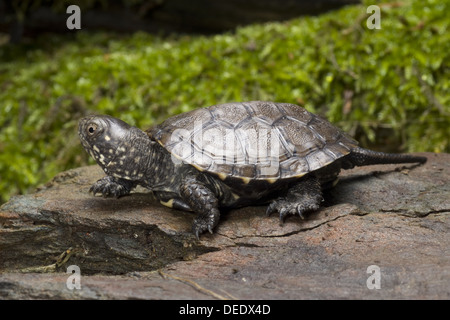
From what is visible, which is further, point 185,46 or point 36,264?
point 185,46

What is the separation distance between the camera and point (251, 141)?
3838 millimetres

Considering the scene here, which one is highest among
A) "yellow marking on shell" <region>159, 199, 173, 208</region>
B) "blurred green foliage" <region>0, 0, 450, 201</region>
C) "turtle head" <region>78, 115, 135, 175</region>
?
"blurred green foliage" <region>0, 0, 450, 201</region>

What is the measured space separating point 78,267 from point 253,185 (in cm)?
158

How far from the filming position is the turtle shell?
3732 millimetres

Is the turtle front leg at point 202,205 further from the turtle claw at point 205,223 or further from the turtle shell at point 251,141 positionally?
the turtle shell at point 251,141

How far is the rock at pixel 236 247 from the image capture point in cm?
278

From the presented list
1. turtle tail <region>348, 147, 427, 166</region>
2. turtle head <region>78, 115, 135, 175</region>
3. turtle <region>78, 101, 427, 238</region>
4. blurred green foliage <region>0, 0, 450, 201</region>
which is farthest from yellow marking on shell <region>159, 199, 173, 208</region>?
blurred green foliage <region>0, 0, 450, 201</region>

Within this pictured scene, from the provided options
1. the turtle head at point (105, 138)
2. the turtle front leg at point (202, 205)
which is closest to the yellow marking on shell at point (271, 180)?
the turtle front leg at point (202, 205)

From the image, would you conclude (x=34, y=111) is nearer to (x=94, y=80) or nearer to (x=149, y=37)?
(x=94, y=80)

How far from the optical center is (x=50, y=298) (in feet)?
8.80

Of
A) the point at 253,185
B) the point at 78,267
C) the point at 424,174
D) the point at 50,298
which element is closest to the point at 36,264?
the point at 78,267

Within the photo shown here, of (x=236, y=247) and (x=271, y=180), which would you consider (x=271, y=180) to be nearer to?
(x=271, y=180)

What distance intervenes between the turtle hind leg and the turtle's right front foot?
4.49ft

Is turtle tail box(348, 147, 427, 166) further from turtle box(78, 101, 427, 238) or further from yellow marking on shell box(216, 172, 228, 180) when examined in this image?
yellow marking on shell box(216, 172, 228, 180)
